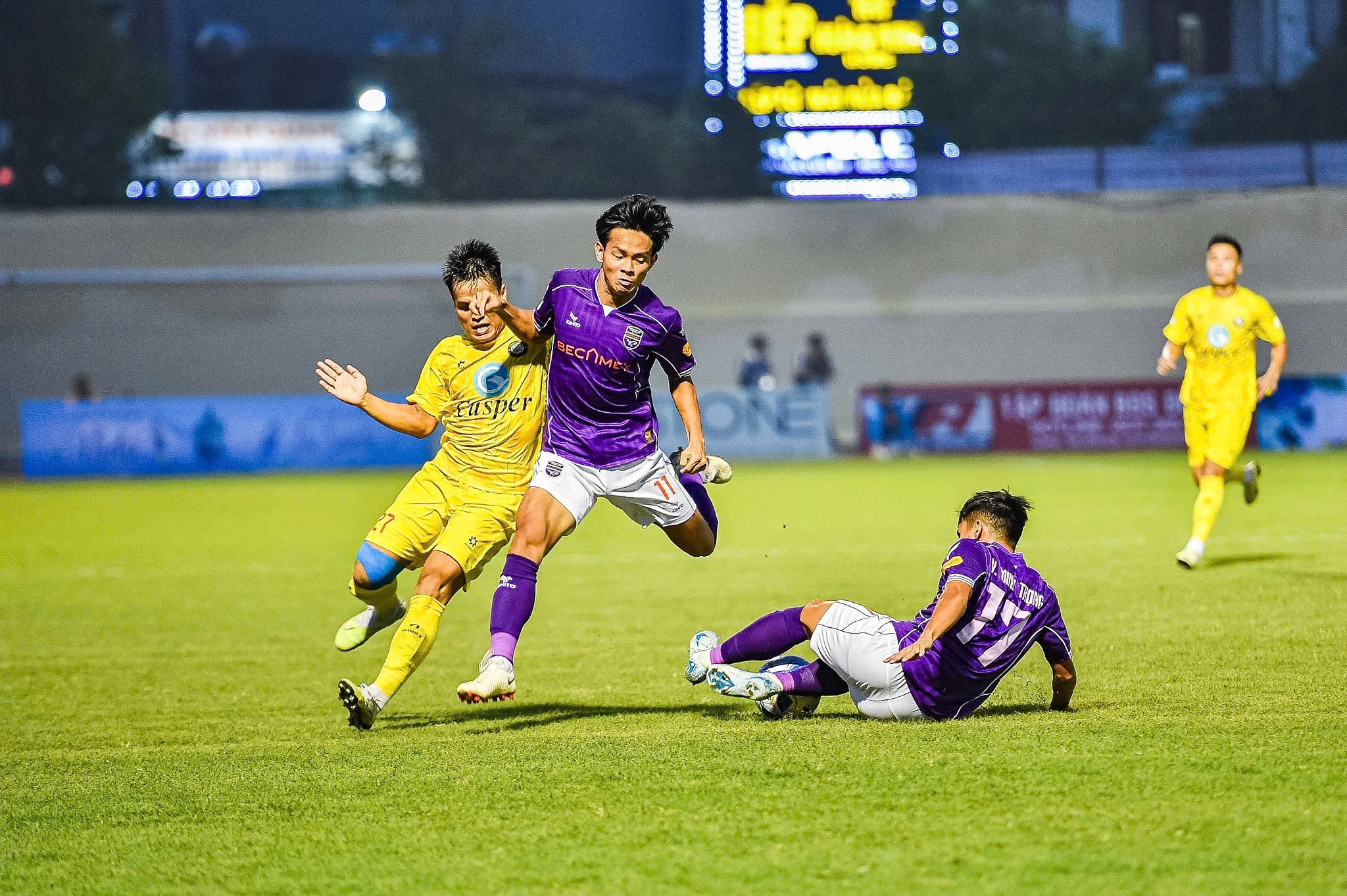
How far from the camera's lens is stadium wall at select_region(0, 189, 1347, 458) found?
31250mm

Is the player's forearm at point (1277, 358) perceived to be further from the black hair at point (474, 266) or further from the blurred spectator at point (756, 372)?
the blurred spectator at point (756, 372)

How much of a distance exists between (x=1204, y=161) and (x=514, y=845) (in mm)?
31893

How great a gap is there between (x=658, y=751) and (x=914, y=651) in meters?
0.90

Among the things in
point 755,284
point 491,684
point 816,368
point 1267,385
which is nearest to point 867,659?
point 491,684

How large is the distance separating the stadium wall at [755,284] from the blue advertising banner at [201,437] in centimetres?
705

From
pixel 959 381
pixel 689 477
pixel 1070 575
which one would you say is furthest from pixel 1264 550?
pixel 959 381

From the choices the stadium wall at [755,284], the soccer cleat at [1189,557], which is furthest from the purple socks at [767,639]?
the stadium wall at [755,284]

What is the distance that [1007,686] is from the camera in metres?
6.16

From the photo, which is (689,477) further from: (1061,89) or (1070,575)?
(1061,89)

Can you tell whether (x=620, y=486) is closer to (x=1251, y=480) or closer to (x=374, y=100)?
(x=1251, y=480)

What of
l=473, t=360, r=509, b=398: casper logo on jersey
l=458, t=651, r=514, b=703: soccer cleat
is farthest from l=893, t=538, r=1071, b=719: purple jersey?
l=473, t=360, r=509, b=398: casper logo on jersey

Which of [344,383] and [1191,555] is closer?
[344,383]

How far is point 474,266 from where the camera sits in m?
6.20

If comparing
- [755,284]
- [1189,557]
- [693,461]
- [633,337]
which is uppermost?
[755,284]
